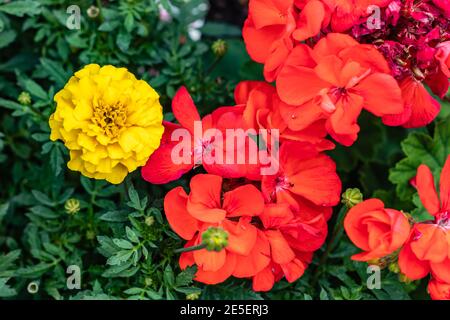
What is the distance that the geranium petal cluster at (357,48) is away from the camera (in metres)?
1.18

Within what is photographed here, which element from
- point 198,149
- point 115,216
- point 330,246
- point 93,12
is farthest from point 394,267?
point 93,12

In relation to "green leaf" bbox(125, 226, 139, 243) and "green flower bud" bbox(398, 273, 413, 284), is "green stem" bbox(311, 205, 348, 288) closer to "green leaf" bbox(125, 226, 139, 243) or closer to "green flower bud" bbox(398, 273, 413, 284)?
"green flower bud" bbox(398, 273, 413, 284)

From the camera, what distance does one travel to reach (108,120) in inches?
46.1

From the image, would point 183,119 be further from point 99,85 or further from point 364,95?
point 364,95

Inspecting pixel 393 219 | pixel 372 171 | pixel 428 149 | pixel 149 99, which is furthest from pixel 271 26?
pixel 372 171

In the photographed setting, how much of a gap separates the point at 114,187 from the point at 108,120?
0.32 meters

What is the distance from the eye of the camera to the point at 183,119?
127cm

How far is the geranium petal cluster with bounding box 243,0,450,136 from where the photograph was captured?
3.88 feet

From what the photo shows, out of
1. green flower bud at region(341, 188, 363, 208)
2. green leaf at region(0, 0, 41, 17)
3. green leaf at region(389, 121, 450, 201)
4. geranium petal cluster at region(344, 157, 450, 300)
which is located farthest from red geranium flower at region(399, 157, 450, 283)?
green leaf at region(0, 0, 41, 17)

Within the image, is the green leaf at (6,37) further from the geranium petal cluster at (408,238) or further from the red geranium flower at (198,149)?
the geranium petal cluster at (408,238)

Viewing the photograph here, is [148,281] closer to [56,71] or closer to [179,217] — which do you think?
[179,217]

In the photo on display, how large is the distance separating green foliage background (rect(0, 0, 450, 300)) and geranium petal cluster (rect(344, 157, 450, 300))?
173mm

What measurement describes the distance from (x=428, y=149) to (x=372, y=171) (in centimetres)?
27
